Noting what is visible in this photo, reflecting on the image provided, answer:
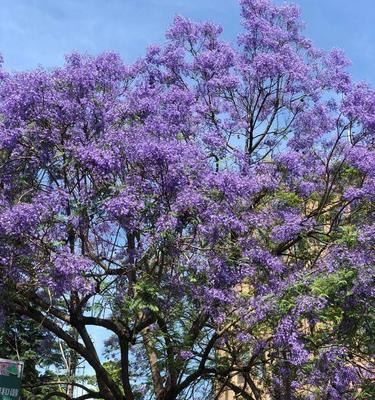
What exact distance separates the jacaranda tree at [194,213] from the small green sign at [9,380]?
1.24m

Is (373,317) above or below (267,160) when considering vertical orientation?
below

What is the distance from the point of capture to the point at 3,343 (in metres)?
15.4

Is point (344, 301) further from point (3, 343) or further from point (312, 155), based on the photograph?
point (3, 343)

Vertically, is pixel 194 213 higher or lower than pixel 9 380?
higher

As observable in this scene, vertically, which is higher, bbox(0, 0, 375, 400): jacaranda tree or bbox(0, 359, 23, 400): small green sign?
bbox(0, 0, 375, 400): jacaranda tree

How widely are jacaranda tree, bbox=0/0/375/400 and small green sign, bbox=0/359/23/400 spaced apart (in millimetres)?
1243

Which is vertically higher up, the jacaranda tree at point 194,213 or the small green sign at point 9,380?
the jacaranda tree at point 194,213

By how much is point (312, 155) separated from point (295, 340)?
4.02 metres

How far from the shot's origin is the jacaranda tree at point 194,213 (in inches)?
342

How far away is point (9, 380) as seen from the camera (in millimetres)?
7281

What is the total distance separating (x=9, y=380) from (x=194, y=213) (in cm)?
304

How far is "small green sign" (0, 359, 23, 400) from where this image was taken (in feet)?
23.6

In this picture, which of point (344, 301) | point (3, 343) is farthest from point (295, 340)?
point (3, 343)

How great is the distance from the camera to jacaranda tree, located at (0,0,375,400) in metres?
8.68
